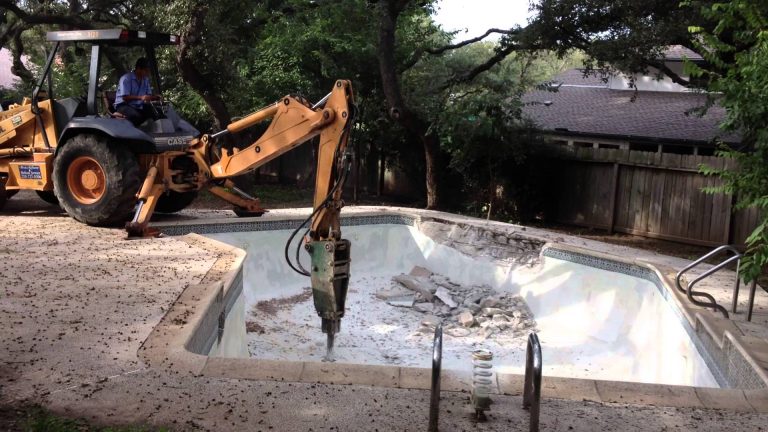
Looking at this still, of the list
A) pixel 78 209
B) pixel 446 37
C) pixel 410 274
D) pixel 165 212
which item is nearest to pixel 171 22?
pixel 165 212

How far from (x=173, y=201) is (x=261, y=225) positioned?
1.50m

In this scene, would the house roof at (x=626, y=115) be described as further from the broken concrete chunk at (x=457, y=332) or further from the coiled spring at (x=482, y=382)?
the coiled spring at (x=482, y=382)

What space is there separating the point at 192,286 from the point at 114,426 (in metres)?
3.20

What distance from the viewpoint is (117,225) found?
35.7 ft

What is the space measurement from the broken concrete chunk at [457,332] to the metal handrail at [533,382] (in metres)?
5.13

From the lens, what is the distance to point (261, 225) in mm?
12094

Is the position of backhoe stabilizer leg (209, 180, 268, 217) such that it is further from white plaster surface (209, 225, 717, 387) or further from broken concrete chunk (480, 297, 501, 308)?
broken concrete chunk (480, 297, 501, 308)

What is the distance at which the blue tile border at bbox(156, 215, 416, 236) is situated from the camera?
36.5 feet

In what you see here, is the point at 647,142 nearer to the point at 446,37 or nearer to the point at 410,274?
the point at 446,37

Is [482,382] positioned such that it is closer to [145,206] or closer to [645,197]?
[145,206]

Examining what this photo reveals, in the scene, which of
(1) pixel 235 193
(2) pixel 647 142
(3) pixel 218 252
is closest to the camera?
(3) pixel 218 252

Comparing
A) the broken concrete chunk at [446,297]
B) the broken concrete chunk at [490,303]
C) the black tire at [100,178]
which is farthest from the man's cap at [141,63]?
the broken concrete chunk at [490,303]

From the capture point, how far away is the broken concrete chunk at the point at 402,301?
11.4 m

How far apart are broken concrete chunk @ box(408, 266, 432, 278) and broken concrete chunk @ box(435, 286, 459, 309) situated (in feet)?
3.06
